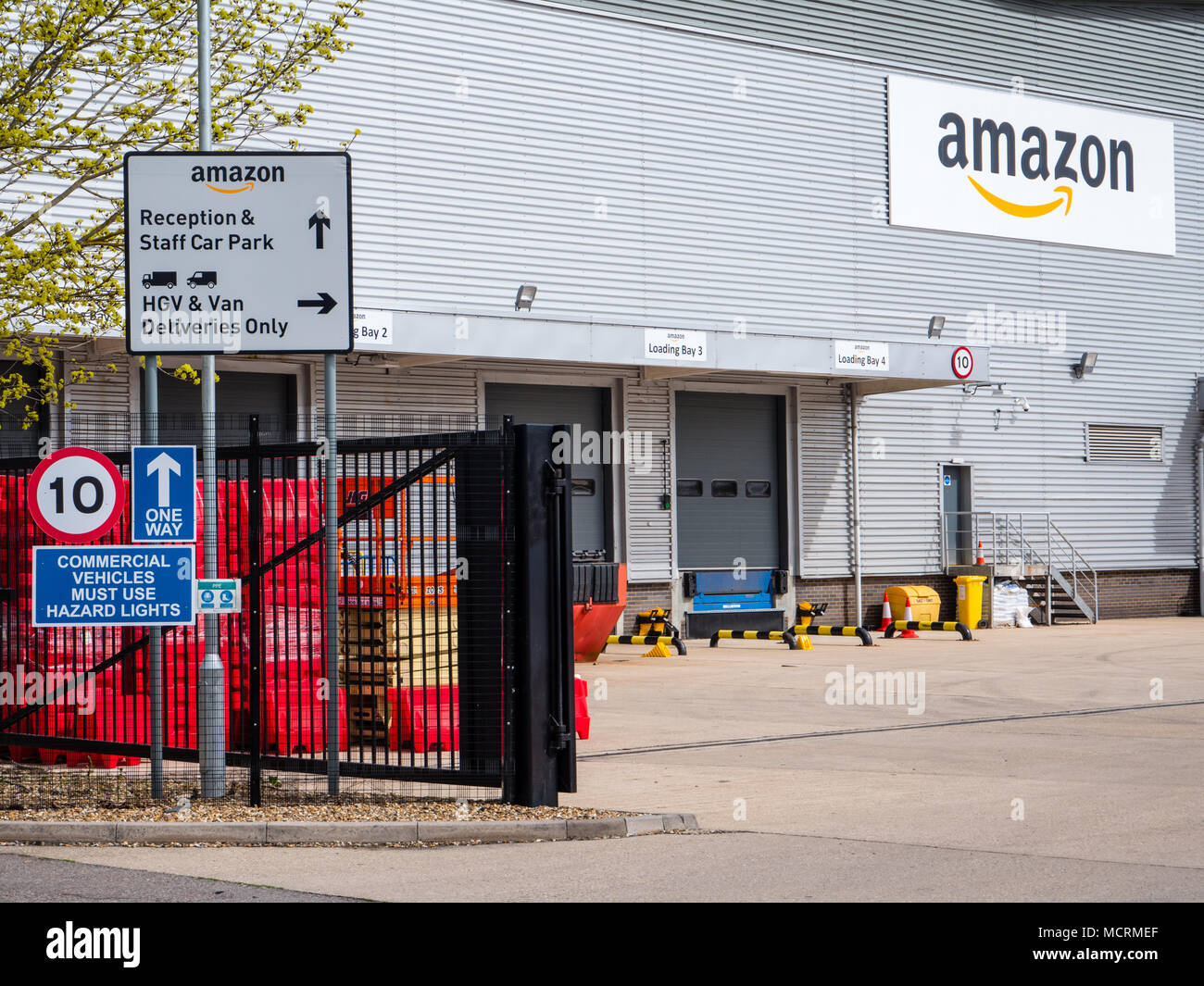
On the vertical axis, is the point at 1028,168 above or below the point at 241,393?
above

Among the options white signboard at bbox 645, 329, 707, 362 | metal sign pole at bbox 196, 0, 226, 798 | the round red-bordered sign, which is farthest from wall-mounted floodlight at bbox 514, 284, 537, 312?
metal sign pole at bbox 196, 0, 226, 798

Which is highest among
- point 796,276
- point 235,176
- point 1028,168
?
point 1028,168

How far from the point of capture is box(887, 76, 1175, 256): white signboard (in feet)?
106

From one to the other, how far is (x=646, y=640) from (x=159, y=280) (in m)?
17.5

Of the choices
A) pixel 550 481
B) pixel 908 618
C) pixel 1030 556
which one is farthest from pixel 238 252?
pixel 1030 556

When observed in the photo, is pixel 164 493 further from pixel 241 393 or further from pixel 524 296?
pixel 524 296

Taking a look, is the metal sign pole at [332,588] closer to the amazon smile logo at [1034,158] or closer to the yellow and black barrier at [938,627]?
the yellow and black barrier at [938,627]

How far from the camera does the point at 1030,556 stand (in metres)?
34.0

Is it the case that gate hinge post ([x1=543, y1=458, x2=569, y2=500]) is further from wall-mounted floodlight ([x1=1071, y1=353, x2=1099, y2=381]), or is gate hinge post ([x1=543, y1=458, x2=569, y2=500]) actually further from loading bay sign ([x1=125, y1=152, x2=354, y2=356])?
wall-mounted floodlight ([x1=1071, y1=353, x2=1099, y2=381])

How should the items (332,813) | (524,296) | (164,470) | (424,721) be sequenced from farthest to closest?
(524,296)
(424,721)
(164,470)
(332,813)

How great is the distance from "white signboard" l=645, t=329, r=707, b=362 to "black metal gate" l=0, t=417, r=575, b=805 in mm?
15273

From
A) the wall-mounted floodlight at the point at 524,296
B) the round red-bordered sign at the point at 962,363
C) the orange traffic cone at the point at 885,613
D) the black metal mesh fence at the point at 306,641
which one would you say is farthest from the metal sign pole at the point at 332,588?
the orange traffic cone at the point at 885,613

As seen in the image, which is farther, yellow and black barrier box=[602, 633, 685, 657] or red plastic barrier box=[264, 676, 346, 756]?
yellow and black barrier box=[602, 633, 685, 657]

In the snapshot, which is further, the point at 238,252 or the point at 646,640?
the point at 646,640
